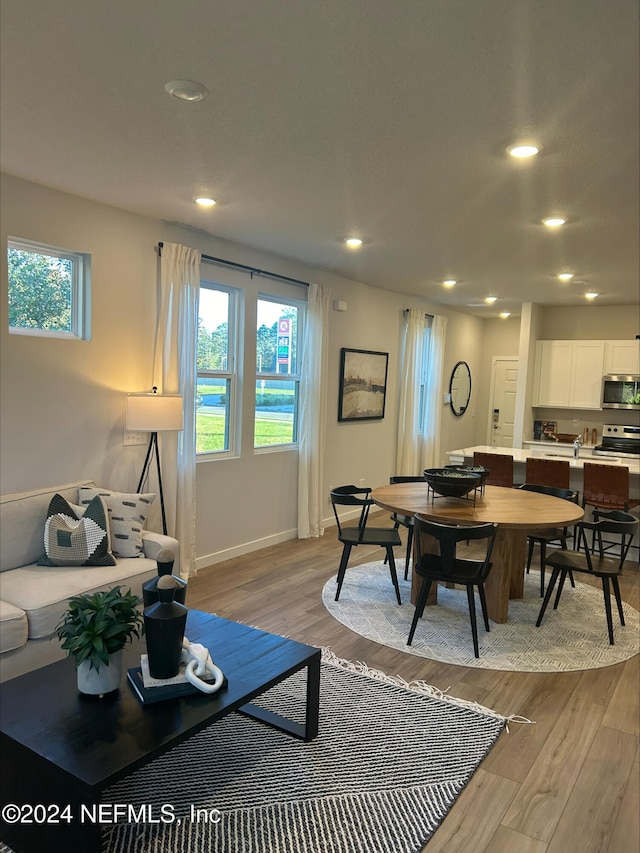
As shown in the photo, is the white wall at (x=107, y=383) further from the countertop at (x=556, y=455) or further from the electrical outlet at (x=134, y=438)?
the countertop at (x=556, y=455)

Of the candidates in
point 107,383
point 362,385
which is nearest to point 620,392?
point 362,385

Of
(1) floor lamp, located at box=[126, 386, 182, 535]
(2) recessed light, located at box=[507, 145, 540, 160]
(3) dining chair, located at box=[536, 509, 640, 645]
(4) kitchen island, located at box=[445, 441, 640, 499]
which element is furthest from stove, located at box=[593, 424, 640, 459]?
(1) floor lamp, located at box=[126, 386, 182, 535]

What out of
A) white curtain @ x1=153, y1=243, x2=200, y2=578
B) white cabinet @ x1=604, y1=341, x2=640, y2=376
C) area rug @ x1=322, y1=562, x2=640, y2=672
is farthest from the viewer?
white cabinet @ x1=604, y1=341, x2=640, y2=376

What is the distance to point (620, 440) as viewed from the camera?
7766 mm

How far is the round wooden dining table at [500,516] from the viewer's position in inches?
146

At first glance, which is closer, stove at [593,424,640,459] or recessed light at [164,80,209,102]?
recessed light at [164,80,209,102]

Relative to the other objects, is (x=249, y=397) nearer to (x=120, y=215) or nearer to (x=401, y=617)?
(x=120, y=215)

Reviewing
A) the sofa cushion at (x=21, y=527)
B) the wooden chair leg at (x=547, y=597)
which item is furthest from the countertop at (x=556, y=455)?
the sofa cushion at (x=21, y=527)

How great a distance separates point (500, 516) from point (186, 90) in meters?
2.85

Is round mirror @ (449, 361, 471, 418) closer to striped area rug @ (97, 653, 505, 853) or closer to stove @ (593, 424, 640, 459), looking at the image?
stove @ (593, 424, 640, 459)

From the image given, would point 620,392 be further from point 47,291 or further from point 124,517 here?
point 47,291

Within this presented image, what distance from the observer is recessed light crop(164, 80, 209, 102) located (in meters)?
2.31

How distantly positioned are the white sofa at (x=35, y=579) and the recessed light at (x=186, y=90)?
7.57ft

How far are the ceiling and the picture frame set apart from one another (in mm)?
2202
